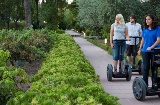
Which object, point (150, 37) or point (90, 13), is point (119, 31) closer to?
point (150, 37)

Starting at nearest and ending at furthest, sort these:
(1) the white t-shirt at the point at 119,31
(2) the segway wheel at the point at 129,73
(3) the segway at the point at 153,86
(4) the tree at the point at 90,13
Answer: (3) the segway at the point at 153,86, (2) the segway wheel at the point at 129,73, (1) the white t-shirt at the point at 119,31, (4) the tree at the point at 90,13

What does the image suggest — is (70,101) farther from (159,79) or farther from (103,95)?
(159,79)

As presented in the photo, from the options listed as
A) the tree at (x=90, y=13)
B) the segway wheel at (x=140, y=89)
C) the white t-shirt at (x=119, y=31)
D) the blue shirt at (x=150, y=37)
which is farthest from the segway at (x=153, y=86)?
the tree at (x=90, y=13)

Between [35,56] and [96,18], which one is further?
[96,18]

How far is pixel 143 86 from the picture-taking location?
19.7ft

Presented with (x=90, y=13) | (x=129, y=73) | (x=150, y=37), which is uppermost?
(x=90, y=13)

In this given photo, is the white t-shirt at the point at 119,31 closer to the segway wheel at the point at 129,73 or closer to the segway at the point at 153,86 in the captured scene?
the segway wheel at the point at 129,73

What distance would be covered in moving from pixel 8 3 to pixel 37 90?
3837 centimetres

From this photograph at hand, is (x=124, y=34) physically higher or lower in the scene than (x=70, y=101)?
higher

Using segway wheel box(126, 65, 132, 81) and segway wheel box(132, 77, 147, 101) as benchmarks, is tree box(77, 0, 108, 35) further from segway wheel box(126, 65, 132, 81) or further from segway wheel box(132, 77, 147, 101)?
segway wheel box(132, 77, 147, 101)

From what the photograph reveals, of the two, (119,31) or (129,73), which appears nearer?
(129,73)

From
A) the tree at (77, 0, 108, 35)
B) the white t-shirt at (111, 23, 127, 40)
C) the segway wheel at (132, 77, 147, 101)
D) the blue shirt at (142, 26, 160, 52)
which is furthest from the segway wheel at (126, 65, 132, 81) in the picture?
the tree at (77, 0, 108, 35)

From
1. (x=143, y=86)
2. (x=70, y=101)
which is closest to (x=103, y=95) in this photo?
(x=70, y=101)

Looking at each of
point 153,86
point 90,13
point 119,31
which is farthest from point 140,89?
point 90,13
